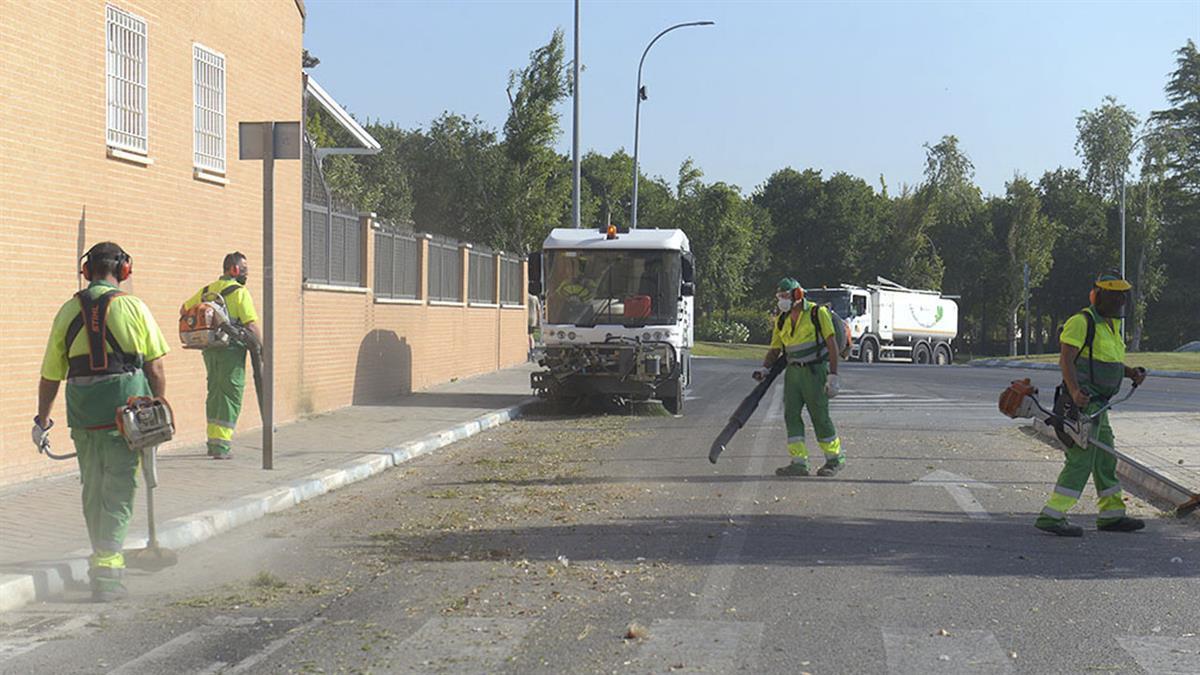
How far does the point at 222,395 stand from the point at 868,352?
3709cm

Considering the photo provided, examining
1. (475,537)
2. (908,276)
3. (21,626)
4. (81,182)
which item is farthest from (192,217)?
(908,276)

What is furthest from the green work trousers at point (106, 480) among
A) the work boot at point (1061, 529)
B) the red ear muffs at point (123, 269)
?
the work boot at point (1061, 529)

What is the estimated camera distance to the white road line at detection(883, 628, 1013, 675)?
18.6ft

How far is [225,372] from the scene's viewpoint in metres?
12.4

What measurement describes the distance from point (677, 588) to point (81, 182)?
23.0ft

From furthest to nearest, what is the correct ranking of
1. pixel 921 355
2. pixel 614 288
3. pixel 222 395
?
1. pixel 921 355
2. pixel 614 288
3. pixel 222 395

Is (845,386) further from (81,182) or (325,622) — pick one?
(325,622)

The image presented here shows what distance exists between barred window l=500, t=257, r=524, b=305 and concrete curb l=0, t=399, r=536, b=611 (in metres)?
14.0

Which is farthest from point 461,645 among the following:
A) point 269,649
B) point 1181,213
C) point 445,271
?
point 1181,213

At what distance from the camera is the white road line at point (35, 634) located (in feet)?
19.7

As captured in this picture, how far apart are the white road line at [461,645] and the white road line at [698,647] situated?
62 cm

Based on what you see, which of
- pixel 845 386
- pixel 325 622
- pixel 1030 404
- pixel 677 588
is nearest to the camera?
pixel 325 622

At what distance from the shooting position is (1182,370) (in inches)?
1495

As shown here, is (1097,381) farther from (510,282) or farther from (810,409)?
(510,282)
